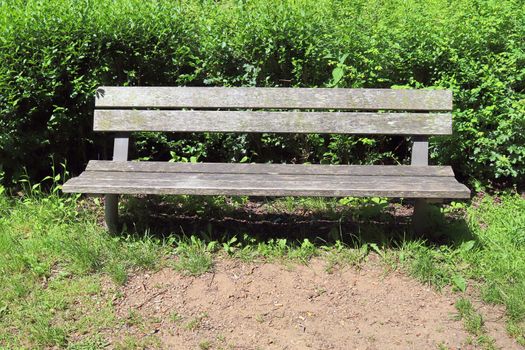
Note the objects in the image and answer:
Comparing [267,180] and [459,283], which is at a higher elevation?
[267,180]

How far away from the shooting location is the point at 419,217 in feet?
12.9

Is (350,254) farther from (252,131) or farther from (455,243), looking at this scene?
(252,131)

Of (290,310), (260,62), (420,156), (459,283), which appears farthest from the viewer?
(260,62)

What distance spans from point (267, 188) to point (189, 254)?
0.69 metres

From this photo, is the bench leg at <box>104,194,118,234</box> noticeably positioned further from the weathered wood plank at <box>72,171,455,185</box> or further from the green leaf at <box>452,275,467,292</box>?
the green leaf at <box>452,275,467,292</box>

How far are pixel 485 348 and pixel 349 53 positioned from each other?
2.27 metres

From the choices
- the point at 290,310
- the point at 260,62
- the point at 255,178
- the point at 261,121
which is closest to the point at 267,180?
the point at 255,178

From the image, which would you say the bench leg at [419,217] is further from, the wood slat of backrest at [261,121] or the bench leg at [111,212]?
the bench leg at [111,212]

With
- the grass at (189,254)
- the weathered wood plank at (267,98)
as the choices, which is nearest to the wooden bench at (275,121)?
the weathered wood plank at (267,98)

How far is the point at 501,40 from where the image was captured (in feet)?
14.3

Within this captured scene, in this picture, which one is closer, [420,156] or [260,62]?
[420,156]

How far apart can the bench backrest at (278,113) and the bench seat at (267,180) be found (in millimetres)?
268

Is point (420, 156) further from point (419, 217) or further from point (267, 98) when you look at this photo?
point (267, 98)

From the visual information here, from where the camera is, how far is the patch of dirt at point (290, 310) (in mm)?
3143
